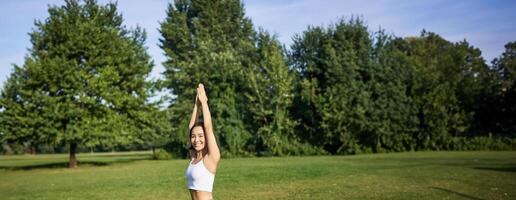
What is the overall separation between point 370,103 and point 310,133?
7209mm

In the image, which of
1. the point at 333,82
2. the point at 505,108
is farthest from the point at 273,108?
the point at 505,108

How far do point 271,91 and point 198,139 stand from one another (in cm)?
4550

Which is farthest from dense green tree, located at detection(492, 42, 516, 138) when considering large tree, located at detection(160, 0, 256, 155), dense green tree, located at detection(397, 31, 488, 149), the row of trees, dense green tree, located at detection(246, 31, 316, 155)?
large tree, located at detection(160, 0, 256, 155)

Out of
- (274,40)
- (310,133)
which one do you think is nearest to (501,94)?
(310,133)

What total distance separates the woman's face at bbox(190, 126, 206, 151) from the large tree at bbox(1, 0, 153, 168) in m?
30.6

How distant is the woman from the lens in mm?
5027

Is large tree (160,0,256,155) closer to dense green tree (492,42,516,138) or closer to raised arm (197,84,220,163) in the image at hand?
dense green tree (492,42,516,138)

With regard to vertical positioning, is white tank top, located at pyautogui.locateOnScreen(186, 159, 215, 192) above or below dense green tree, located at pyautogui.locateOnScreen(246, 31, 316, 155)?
below

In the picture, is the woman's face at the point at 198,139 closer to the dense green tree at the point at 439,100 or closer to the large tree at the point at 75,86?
the large tree at the point at 75,86

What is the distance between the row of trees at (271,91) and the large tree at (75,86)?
0.33 feet

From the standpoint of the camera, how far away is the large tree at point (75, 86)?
33.2m

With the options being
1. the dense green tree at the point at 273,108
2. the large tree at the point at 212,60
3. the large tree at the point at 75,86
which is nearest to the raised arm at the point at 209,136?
the large tree at the point at 75,86

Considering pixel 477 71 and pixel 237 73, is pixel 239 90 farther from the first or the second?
pixel 477 71

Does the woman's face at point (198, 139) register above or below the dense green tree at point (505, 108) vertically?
below
